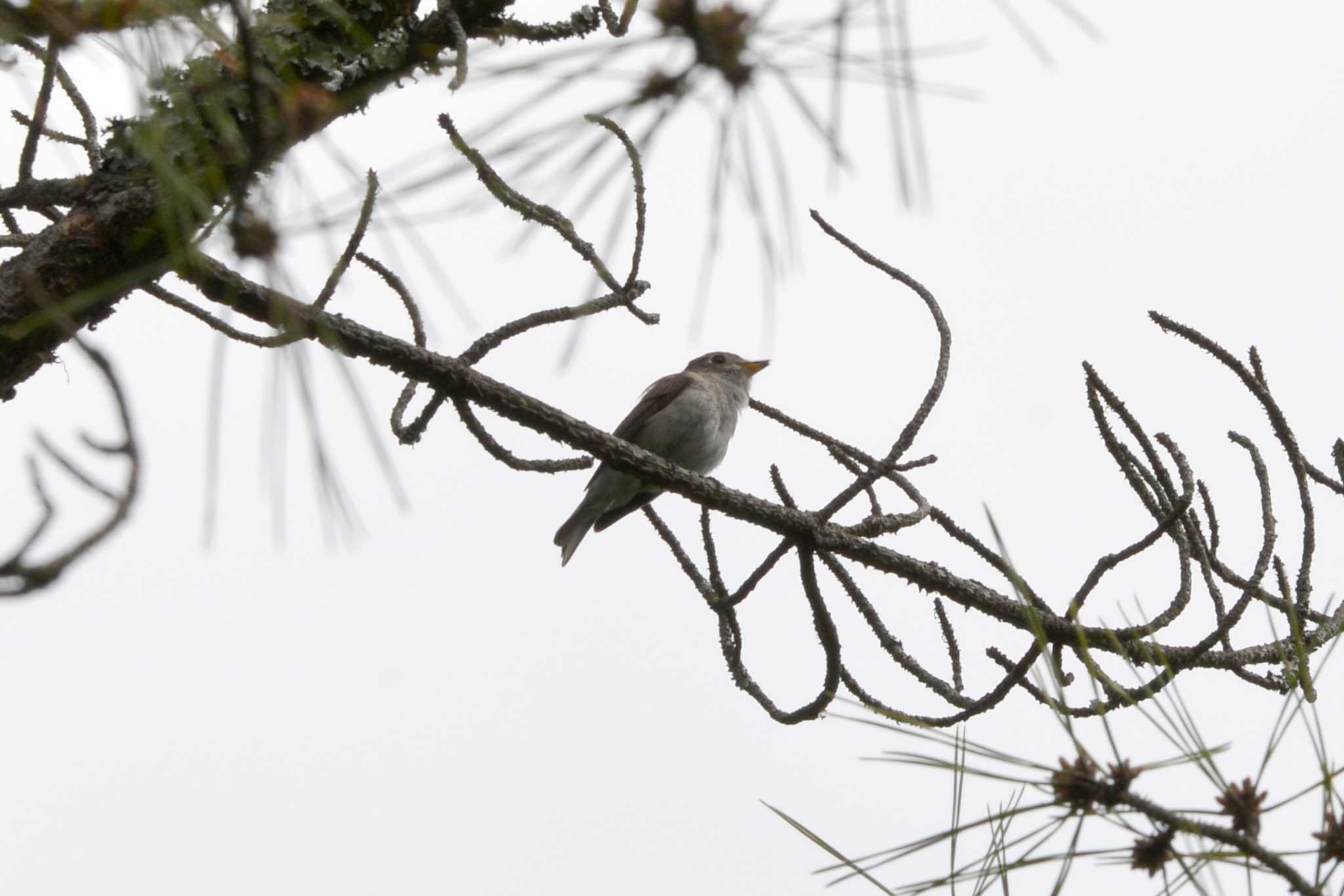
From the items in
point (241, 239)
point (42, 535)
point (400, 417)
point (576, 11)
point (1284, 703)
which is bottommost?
point (42, 535)

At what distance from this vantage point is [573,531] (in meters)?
7.98

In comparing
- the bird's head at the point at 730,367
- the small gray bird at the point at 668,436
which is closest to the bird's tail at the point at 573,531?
the small gray bird at the point at 668,436

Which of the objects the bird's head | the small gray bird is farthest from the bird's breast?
the bird's head

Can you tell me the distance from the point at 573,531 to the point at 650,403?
87 cm

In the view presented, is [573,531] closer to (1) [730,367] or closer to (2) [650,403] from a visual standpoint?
(2) [650,403]

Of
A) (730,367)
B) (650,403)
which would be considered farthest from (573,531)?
(730,367)

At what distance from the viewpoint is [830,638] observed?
11.5ft

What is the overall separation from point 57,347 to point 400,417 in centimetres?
88

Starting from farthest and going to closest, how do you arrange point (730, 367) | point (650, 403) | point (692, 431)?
point (730, 367)
point (650, 403)
point (692, 431)

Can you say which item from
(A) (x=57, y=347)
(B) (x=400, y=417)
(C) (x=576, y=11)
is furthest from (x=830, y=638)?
(A) (x=57, y=347)

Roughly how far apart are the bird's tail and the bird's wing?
24cm

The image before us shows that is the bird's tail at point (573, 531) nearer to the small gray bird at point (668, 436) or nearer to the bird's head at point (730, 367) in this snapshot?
the small gray bird at point (668, 436)

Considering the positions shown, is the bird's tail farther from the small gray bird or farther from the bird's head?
the bird's head

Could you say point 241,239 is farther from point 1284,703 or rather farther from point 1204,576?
point 1204,576
